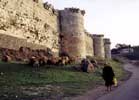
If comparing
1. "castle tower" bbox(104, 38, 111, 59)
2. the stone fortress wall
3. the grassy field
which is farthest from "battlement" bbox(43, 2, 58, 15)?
"castle tower" bbox(104, 38, 111, 59)

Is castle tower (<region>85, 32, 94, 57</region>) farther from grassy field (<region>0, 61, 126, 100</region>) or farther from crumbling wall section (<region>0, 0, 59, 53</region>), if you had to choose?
grassy field (<region>0, 61, 126, 100</region>)

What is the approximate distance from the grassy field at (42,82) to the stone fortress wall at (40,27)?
290 centimetres

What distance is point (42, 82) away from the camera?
18797 millimetres

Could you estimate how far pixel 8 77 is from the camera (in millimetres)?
18375

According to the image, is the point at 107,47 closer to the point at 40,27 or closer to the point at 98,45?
the point at 98,45

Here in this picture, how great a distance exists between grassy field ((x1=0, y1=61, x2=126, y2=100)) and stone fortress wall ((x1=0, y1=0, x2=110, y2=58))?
2.90 metres

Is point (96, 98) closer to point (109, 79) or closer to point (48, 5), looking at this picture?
point (109, 79)

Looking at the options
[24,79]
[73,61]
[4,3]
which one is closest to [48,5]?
[73,61]

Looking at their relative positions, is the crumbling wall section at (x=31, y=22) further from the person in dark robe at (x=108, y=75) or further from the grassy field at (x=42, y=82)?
the person in dark robe at (x=108, y=75)

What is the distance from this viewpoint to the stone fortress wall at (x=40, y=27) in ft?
77.5

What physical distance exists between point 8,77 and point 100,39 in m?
34.0

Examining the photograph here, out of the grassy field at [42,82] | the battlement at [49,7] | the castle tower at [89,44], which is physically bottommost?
the grassy field at [42,82]

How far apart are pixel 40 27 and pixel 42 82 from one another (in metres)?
11.0

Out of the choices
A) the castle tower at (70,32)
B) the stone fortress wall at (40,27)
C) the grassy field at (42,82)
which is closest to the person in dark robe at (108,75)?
the grassy field at (42,82)
